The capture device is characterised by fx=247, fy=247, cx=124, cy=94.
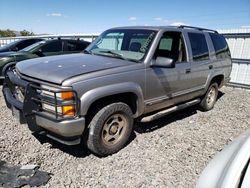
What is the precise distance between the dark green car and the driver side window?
5.29m

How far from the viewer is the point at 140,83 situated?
157 inches

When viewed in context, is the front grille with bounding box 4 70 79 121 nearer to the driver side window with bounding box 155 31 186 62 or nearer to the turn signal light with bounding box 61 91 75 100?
the turn signal light with bounding box 61 91 75 100

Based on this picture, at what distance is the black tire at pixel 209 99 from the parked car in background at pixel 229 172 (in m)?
4.12

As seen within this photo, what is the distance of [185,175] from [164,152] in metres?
0.65

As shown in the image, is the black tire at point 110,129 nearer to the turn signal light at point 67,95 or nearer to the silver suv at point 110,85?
the silver suv at point 110,85

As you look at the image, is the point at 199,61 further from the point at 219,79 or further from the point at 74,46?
the point at 74,46

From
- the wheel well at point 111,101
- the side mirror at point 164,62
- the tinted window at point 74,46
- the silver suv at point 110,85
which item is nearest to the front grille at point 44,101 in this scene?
the silver suv at point 110,85

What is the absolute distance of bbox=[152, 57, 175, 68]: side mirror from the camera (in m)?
4.00

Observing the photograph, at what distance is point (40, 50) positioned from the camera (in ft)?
28.8

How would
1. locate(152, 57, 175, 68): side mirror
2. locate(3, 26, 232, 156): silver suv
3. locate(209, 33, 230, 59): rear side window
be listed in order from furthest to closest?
locate(209, 33, 230, 59): rear side window, locate(152, 57, 175, 68): side mirror, locate(3, 26, 232, 156): silver suv

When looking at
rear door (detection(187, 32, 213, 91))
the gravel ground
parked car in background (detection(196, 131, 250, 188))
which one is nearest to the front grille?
the gravel ground

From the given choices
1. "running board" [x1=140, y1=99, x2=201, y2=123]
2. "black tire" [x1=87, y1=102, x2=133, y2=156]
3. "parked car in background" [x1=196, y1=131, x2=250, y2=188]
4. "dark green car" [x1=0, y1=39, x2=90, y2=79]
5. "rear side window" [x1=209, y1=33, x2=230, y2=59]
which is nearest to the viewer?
"parked car in background" [x1=196, y1=131, x2=250, y2=188]

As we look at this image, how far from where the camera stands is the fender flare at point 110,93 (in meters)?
3.28

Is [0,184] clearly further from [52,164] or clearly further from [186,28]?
[186,28]
